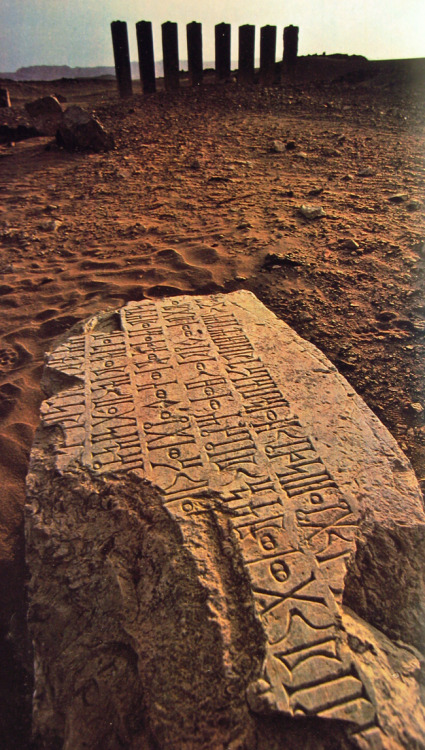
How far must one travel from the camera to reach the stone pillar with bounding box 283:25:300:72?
1295 cm

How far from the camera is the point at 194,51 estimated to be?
12.4 metres

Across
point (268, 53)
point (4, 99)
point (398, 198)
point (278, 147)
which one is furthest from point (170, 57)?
point (398, 198)

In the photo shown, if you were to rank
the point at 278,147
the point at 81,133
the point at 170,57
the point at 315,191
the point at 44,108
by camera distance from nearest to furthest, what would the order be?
the point at 315,191 → the point at 278,147 → the point at 81,133 → the point at 44,108 → the point at 170,57

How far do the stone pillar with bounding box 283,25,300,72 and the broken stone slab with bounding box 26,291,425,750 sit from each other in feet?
42.5

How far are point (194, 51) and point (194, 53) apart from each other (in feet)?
0.16

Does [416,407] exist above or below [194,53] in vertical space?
below

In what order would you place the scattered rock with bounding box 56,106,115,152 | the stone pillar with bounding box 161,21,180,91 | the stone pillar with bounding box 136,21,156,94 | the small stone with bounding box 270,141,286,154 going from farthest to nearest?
the stone pillar with bounding box 161,21,180,91
the stone pillar with bounding box 136,21,156,94
the scattered rock with bounding box 56,106,115,152
the small stone with bounding box 270,141,286,154

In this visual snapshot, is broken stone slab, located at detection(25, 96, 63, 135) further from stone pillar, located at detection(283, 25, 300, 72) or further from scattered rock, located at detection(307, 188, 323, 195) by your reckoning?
stone pillar, located at detection(283, 25, 300, 72)

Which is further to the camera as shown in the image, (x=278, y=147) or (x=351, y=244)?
(x=278, y=147)

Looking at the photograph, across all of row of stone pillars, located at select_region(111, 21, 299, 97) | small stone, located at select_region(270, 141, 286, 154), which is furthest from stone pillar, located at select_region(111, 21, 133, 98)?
small stone, located at select_region(270, 141, 286, 154)

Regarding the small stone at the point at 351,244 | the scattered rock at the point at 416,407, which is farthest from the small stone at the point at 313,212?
the scattered rock at the point at 416,407

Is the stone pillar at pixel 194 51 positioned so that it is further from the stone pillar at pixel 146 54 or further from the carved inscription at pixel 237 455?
the carved inscription at pixel 237 455

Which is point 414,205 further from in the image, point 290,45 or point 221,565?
point 290,45

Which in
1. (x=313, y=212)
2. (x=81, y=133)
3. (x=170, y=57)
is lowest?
(x=313, y=212)
